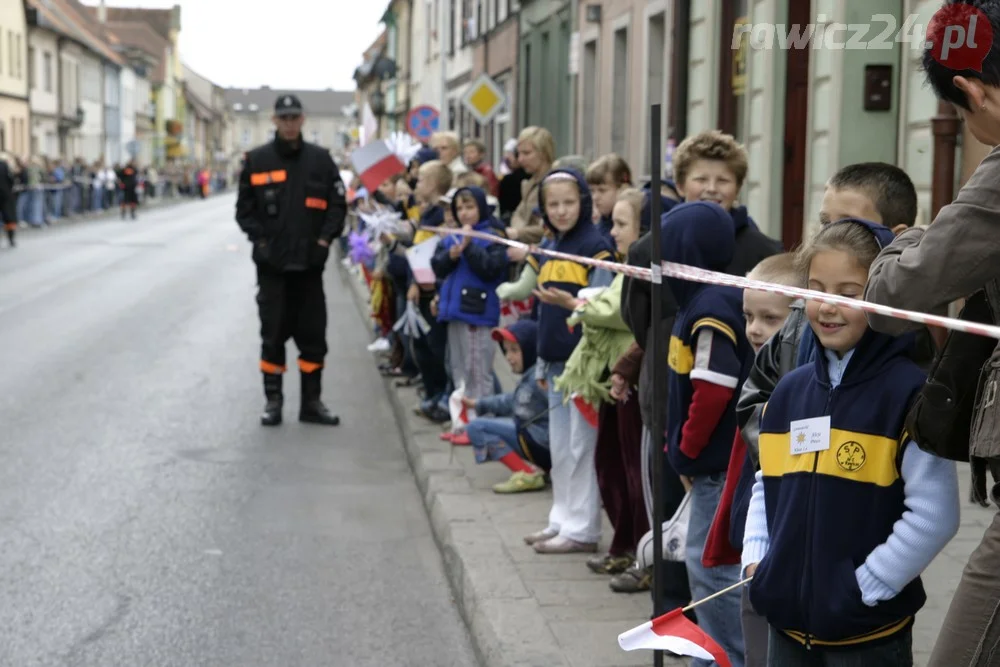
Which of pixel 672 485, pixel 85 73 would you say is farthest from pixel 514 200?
pixel 85 73

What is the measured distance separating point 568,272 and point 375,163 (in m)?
5.92

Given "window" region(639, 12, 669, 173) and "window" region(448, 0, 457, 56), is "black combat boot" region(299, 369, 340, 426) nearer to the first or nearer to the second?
"window" region(639, 12, 669, 173)

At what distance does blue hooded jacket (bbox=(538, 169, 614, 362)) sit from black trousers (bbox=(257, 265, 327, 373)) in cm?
414

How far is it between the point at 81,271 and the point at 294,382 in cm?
1456

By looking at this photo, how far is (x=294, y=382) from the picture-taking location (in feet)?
43.6

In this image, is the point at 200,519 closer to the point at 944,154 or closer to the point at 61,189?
the point at 944,154

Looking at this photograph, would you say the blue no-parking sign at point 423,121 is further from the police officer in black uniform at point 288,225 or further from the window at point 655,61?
the police officer in black uniform at point 288,225

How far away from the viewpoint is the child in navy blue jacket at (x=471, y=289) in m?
9.24

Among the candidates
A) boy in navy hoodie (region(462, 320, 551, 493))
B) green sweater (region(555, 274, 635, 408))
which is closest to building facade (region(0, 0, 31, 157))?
boy in navy hoodie (region(462, 320, 551, 493))

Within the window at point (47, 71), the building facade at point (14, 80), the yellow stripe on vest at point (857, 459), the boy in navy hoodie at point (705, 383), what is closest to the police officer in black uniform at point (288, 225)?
the boy in navy hoodie at point (705, 383)

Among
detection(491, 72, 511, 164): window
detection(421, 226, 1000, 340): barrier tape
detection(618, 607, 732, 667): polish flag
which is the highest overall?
detection(491, 72, 511, 164): window

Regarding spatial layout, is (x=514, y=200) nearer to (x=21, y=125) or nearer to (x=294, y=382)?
(x=294, y=382)

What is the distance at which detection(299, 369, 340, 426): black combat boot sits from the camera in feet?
36.2

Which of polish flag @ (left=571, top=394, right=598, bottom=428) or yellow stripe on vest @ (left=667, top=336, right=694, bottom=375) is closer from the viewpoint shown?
yellow stripe on vest @ (left=667, top=336, right=694, bottom=375)
